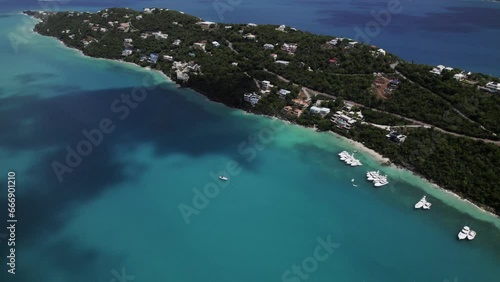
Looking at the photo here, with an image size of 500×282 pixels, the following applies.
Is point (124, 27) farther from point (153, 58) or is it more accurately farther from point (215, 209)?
point (215, 209)

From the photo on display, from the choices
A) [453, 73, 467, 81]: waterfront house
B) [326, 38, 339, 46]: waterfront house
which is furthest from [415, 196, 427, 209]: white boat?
[326, 38, 339, 46]: waterfront house

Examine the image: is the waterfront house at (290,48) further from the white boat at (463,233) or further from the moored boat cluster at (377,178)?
the white boat at (463,233)

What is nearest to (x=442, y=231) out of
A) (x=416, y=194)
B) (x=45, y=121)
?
(x=416, y=194)

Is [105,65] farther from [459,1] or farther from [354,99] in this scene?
[459,1]

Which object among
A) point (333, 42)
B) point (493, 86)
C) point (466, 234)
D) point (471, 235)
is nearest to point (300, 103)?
point (333, 42)

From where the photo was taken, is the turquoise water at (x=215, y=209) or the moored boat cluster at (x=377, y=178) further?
the moored boat cluster at (x=377, y=178)

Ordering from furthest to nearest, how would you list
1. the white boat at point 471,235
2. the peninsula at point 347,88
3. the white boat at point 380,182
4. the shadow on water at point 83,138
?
the peninsula at point 347,88
the white boat at point 380,182
the shadow on water at point 83,138
the white boat at point 471,235

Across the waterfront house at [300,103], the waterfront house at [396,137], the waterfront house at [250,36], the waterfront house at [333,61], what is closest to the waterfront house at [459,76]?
the waterfront house at [396,137]

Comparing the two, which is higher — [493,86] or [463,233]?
[493,86]
